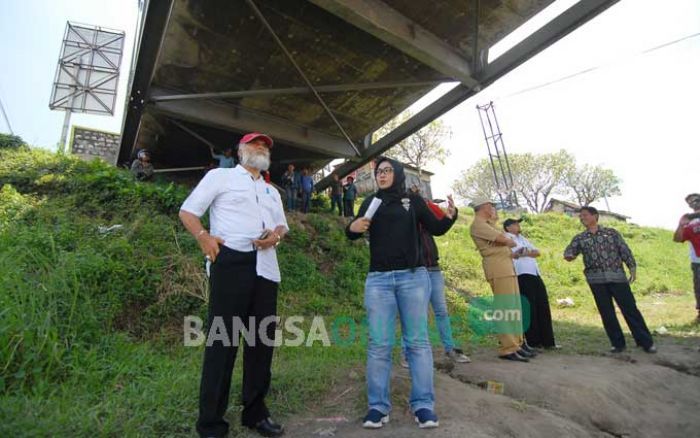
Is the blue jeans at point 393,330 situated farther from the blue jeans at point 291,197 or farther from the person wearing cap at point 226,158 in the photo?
the blue jeans at point 291,197

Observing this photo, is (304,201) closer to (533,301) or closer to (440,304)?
(533,301)

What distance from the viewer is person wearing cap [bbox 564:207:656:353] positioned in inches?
191

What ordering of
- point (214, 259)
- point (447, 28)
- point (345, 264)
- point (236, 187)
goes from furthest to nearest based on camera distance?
1. point (345, 264)
2. point (447, 28)
3. point (236, 187)
4. point (214, 259)

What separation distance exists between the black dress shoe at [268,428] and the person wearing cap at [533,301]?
373 cm

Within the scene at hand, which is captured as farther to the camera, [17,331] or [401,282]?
[17,331]

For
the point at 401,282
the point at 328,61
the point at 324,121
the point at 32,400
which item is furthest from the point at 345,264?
the point at 32,400

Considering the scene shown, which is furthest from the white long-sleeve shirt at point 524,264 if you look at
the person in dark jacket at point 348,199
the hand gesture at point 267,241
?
the person in dark jacket at point 348,199

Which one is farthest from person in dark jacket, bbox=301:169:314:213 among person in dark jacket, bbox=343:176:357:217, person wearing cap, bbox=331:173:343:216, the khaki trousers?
the khaki trousers

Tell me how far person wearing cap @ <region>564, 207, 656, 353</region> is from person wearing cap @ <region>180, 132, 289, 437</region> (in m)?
4.26

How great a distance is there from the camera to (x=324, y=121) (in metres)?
8.66

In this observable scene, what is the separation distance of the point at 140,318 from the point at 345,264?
4.09m

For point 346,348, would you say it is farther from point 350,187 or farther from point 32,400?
point 350,187

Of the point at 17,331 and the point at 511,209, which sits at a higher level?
the point at 511,209

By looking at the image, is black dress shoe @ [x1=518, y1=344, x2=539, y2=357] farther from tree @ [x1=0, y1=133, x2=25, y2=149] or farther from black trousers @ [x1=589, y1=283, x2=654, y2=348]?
tree @ [x1=0, y1=133, x2=25, y2=149]
